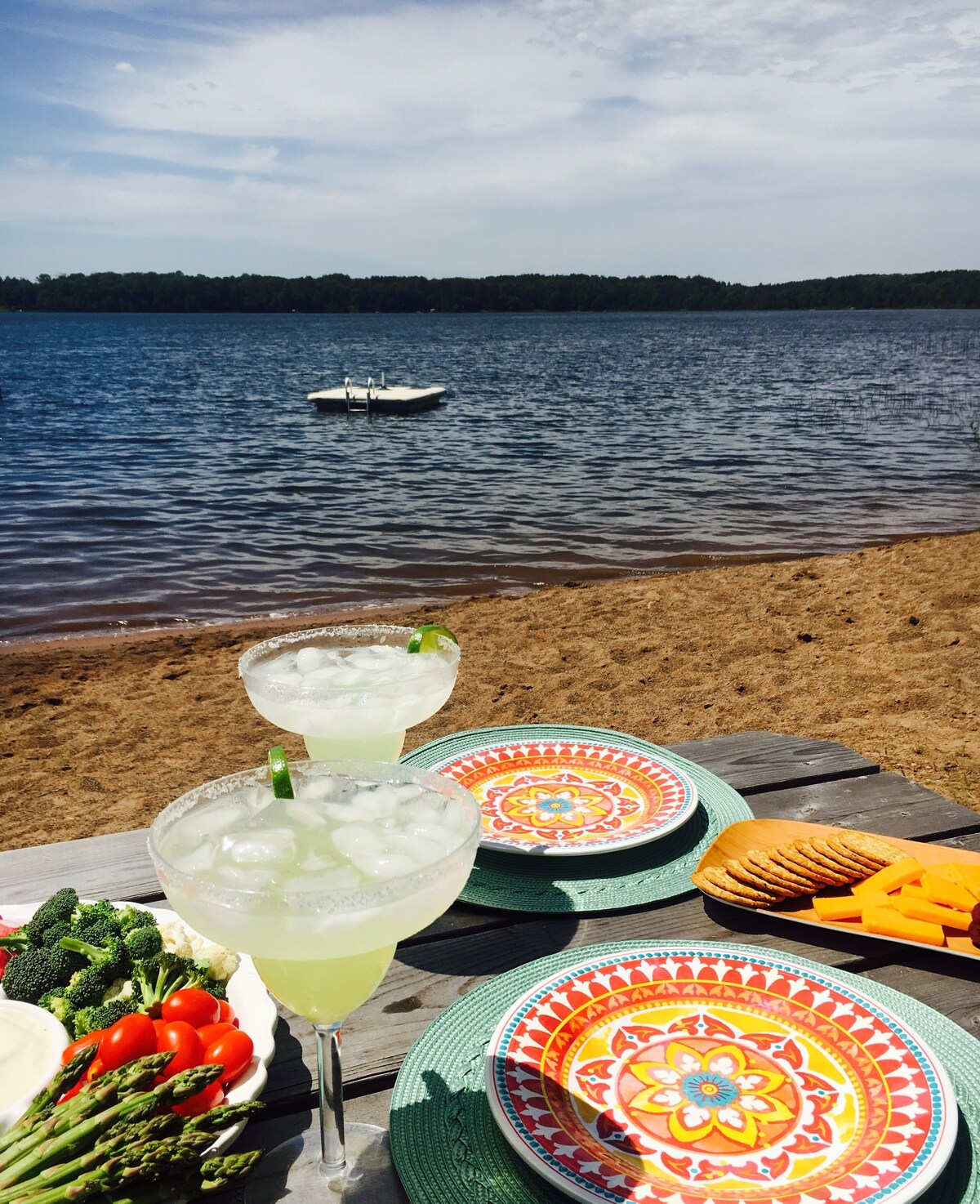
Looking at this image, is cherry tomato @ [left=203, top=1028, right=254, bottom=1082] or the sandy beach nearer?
cherry tomato @ [left=203, top=1028, right=254, bottom=1082]

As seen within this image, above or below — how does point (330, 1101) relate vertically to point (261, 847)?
below

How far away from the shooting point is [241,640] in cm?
859

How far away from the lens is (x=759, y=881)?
172 cm

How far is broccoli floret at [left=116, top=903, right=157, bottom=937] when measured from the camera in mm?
1453

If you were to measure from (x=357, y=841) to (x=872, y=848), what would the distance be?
3.87 ft

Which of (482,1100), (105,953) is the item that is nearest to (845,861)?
(482,1100)

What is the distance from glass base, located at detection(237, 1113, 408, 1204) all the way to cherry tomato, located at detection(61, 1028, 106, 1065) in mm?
260

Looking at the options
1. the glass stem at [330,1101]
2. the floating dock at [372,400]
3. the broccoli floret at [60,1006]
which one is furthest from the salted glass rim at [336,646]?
the floating dock at [372,400]

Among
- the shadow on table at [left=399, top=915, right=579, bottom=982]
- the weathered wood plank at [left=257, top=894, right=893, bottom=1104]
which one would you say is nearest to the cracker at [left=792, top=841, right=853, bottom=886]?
the weathered wood plank at [left=257, top=894, right=893, bottom=1104]

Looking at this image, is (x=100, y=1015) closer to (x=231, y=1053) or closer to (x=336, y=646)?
(x=231, y=1053)

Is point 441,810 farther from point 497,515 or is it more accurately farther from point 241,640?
point 497,515

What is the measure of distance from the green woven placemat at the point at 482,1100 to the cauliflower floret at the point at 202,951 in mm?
321

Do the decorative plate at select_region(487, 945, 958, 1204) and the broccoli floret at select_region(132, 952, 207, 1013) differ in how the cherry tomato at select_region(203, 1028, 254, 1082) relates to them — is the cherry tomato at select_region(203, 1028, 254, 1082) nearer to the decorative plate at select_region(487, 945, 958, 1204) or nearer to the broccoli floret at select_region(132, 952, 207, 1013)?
the broccoli floret at select_region(132, 952, 207, 1013)

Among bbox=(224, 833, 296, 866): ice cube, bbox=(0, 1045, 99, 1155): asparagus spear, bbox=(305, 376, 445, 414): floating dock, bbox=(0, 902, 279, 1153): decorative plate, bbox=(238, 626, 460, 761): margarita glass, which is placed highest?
bbox=(224, 833, 296, 866): ice cube
